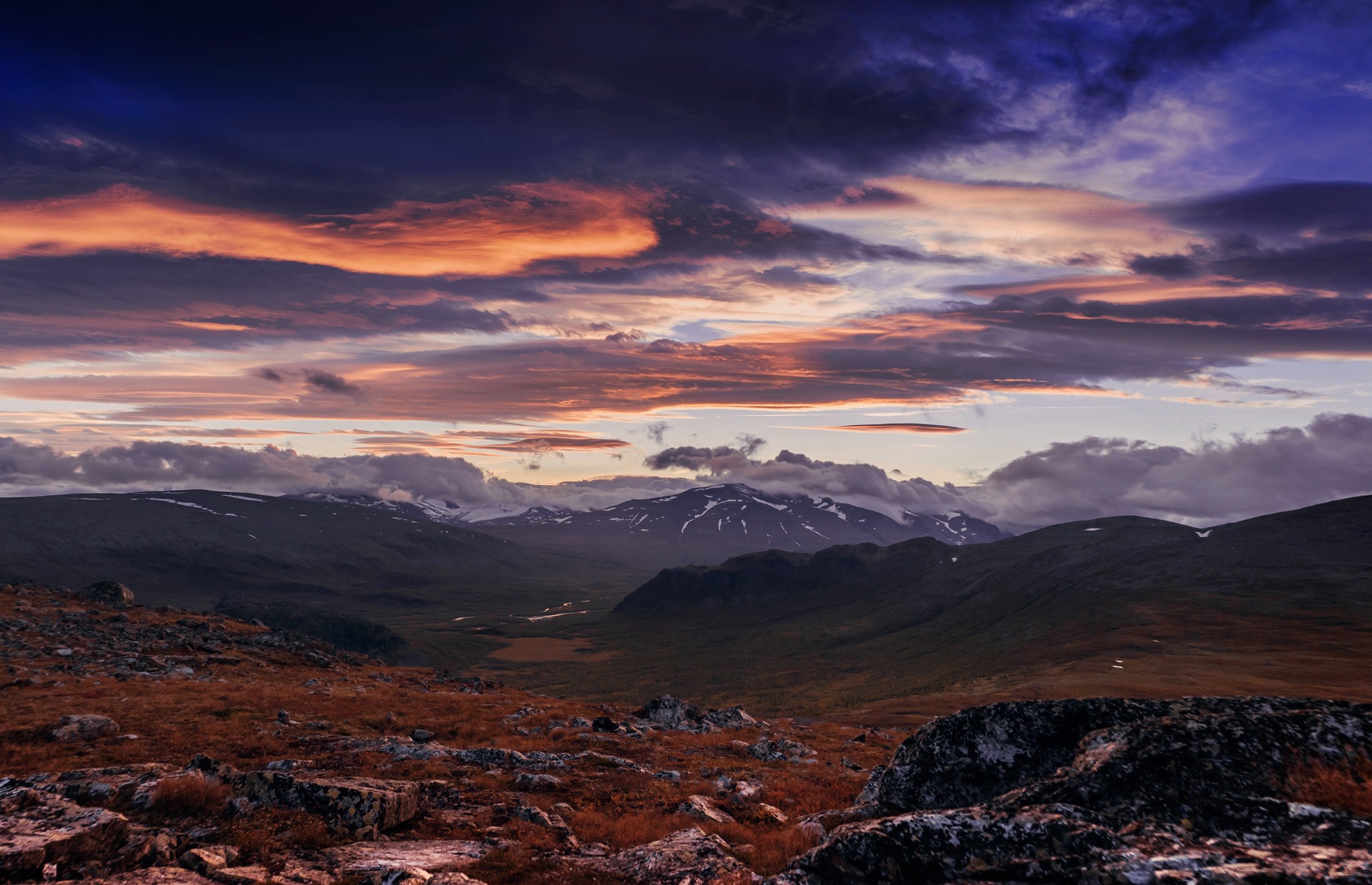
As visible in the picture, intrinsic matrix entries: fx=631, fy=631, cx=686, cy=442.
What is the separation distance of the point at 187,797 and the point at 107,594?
9665cm

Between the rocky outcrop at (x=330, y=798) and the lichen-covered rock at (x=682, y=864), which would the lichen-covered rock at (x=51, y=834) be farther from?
the lichen-covered rock at (x=682, y=864)

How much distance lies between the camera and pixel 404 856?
13508mm

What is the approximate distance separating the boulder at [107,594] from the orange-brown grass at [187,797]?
282 ft

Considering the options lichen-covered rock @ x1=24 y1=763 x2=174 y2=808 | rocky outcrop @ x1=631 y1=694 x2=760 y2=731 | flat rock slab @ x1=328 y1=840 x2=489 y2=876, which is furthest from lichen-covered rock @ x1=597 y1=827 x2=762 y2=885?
rocky outcrop @ x1=631 y1=694 x2=760 y2=731

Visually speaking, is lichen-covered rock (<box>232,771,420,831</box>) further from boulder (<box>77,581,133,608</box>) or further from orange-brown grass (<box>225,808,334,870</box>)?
boulder (<box>77,581,133,608</box>)

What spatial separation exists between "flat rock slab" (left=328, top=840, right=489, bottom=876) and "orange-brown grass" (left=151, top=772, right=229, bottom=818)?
12.7ft

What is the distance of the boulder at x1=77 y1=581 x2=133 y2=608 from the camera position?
80988 millimetres

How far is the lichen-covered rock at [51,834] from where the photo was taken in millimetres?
9992

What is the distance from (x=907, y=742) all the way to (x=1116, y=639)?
18149cm

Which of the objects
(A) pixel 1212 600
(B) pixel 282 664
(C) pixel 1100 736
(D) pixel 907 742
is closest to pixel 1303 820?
(C) pixel 1100 736

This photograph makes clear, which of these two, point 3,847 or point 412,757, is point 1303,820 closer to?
point 3,847

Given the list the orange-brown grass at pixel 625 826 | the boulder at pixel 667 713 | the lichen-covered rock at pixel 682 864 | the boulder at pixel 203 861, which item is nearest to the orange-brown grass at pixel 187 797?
the boulder at pixel 203 861

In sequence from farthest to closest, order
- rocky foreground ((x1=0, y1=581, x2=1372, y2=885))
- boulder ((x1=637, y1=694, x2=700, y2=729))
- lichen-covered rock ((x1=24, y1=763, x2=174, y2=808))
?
boulder ((x1=637, y1=694, x2=700, y2=729)) < lichen-covered rock ((x1=24, y1=763, x2=174, y2=808)) < rocky foreground ((x1=0, y1=581, x2=1372, y2=885))

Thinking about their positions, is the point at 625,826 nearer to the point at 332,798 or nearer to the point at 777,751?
the point at 332,798
